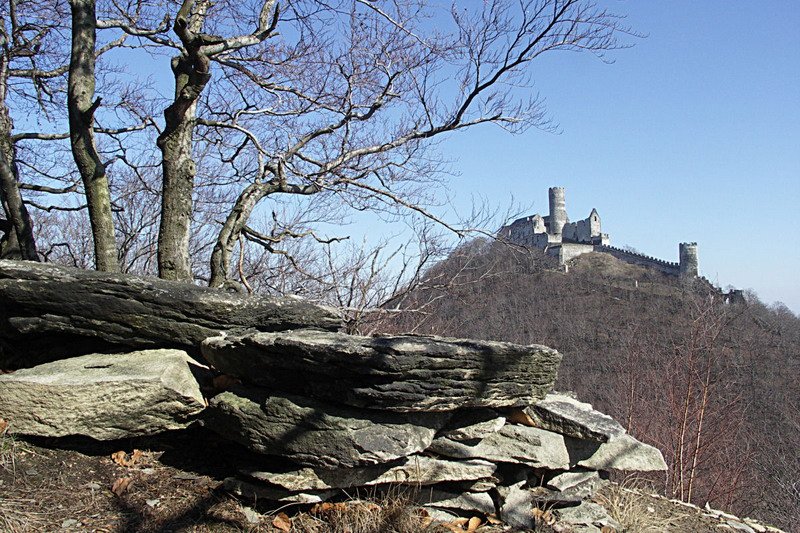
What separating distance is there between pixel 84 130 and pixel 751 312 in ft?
114

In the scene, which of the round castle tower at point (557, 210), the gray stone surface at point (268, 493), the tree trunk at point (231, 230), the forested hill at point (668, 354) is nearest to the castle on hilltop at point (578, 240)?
the round castle tower at point (557, 210)

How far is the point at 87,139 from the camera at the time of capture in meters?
5.11

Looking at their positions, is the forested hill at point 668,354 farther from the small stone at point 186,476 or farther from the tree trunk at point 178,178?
the small stone at point 186,476

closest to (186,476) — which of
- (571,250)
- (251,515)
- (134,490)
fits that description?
(134,490)

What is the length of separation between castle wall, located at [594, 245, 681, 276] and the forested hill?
6896 mm

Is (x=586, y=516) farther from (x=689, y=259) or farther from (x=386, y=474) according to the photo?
(x=689, y=259)

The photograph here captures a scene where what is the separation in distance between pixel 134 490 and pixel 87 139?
3.04m

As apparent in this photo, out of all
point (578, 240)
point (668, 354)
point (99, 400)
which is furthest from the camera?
point (578, 240)

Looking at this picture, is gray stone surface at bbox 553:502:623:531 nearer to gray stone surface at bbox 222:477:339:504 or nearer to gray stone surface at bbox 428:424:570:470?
gray stone surface at bbox 428:424:570:470

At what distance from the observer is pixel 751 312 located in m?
32.8

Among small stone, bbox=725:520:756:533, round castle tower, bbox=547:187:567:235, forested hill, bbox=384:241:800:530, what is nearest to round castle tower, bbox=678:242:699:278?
forested hill, bbox=384:241:800:530

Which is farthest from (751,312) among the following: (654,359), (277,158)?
(277,158)

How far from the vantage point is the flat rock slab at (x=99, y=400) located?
3504mm

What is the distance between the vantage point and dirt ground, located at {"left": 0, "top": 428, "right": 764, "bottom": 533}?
→ 10.2ft
